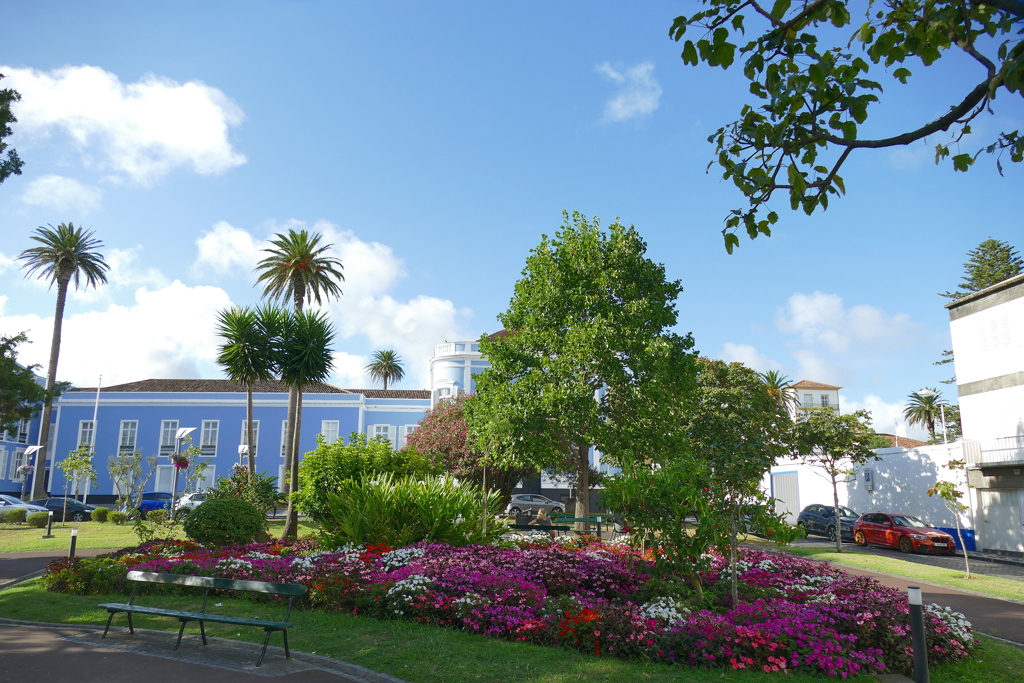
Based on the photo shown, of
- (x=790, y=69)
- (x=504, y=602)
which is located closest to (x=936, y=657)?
(x=504, y=602)

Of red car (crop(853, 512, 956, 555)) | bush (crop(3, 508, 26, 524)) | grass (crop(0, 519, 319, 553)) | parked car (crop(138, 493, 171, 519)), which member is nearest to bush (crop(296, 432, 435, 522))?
grass (crop(0, 519, 319, 553))

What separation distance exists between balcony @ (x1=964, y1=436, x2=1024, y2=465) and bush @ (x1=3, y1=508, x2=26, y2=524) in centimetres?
3901

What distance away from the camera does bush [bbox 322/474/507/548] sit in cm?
1164

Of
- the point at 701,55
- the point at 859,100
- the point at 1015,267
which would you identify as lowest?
the point at 859,100

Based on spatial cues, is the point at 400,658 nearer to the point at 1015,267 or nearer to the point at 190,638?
the point at 190,638

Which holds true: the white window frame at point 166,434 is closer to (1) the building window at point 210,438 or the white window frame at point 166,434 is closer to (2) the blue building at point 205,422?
(2) the blue building at point 205,422

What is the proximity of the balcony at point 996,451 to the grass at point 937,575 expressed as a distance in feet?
30.5

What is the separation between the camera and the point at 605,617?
22.9ft

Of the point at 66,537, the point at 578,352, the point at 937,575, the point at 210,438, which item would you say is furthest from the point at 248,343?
the point at 210,438

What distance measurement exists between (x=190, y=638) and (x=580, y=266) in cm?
1352

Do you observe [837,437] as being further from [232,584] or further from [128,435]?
[128,435]

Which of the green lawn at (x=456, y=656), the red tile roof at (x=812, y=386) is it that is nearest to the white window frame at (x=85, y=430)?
the green lawn at (x=456, y=656)

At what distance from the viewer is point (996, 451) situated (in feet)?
79.6

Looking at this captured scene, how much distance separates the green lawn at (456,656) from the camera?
19.3ft
